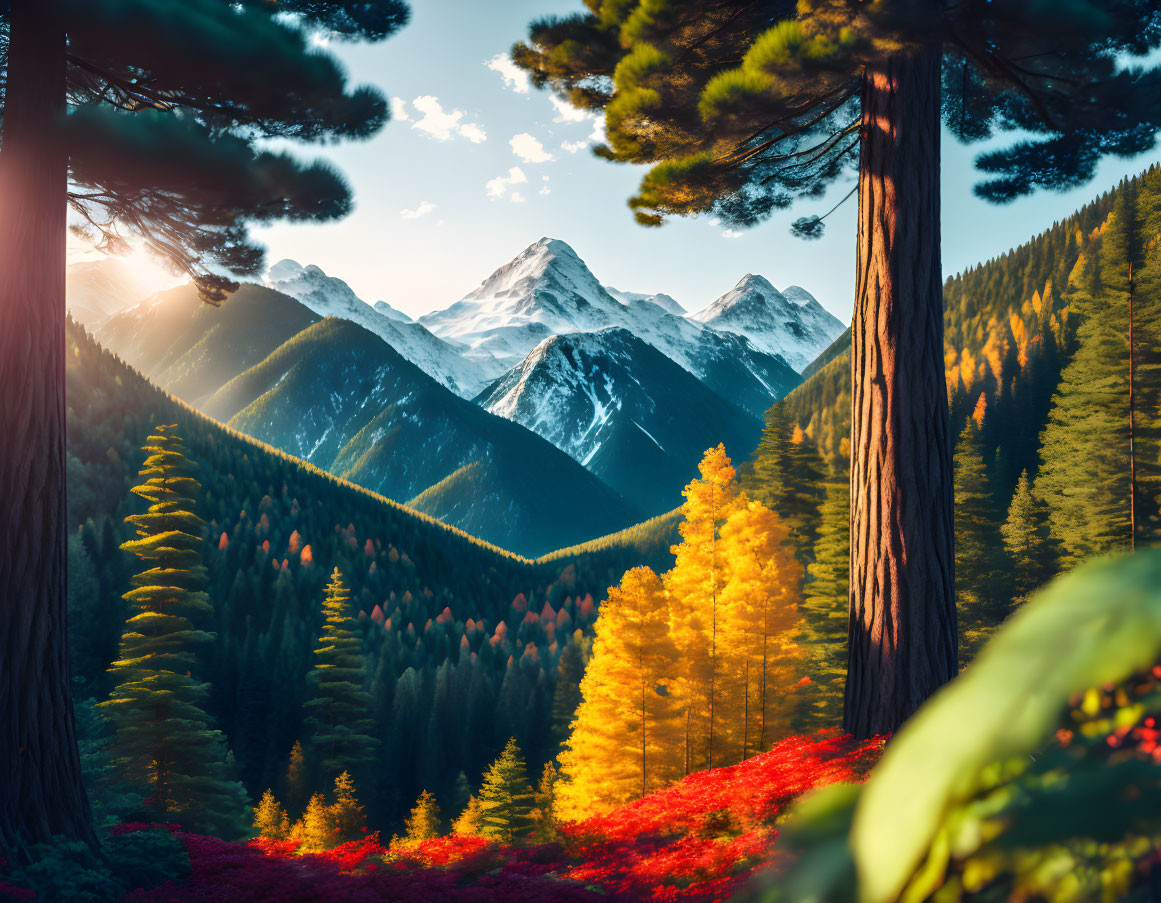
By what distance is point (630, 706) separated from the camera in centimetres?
1805

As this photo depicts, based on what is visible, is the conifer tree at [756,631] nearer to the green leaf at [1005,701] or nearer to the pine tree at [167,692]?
the pine tree at [167,692]

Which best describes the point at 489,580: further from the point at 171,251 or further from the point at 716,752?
the point at 171,251

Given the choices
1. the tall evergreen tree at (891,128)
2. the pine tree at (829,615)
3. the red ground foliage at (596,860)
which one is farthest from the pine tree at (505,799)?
the tall evergreen tree at (891,128)

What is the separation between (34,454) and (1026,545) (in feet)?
97.7

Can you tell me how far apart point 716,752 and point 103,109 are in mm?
18652

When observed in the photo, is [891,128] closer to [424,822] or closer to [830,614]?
[830,614]

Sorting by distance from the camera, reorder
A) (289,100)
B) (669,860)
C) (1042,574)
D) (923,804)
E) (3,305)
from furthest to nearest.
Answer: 1. (1042,574)
2. (289,100)
3. (3,305)
4. (669,860)
5. (923,804)

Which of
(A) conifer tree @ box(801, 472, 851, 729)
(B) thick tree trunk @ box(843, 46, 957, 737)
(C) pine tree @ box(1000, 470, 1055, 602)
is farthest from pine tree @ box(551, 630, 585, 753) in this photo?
(B) thick tree trunk @ box(843, 46, 957, 737)

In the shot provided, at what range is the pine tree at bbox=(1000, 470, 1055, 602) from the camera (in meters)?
25.5

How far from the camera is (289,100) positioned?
5.87m

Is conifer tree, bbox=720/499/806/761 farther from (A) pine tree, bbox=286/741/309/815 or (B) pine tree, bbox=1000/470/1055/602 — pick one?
(A) pine tree, bbox=286/741/309/815

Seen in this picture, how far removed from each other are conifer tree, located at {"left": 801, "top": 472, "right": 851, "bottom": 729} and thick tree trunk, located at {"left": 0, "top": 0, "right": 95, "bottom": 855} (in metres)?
19.7

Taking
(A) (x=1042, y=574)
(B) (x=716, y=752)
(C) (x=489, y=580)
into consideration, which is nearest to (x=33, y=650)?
(B) (x=716, y=752)

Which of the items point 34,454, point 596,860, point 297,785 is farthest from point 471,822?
point 34,454
